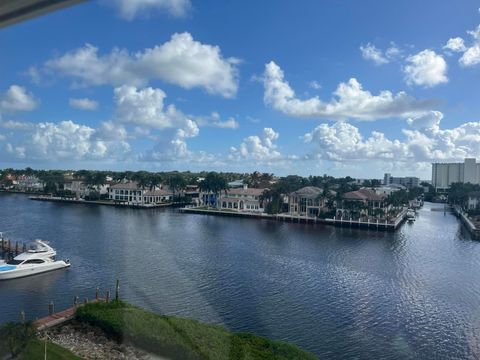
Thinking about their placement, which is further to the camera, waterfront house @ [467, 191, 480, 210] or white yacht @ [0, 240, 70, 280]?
waterfront house @ [467, 191, 480, 210]

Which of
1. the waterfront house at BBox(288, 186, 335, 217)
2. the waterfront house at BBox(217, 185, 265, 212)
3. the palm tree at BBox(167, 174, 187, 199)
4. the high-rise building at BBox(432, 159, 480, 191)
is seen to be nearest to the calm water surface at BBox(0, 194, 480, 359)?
the high-rise building at BBox(432, 159, 480, 191)

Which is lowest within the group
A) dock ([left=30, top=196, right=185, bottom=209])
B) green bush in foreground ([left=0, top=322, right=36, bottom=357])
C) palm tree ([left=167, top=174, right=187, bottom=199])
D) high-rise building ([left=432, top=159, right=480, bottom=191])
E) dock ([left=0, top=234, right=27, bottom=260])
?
dock ([left=0, top=234, right=27, bottom=260])

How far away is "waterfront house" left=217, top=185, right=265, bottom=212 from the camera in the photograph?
22891 millimetres

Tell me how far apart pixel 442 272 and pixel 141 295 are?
7.21 metres

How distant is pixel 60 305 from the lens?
20.0ft

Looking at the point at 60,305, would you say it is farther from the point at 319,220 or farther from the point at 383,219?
the point at 383,219

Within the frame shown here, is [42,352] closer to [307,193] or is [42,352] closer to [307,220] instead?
[307,220]

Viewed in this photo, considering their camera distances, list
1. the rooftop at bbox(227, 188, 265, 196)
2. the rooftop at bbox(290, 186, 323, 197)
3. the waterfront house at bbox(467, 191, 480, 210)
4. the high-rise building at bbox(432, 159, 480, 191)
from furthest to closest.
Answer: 1. the waterfront house at bbox(467, 191, 480, 210)
2. the rooftop at bbox(227, 188, 265, 196)
3. the rooftop at bbox(290, 186, 323, 197)
4. the high-rise building at bbox(432, 159, 480, 191)

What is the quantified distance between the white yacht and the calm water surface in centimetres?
21

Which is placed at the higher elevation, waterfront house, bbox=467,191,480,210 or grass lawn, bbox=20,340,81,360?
waterfront house, bbox=467,191,480,210

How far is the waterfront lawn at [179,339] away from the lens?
3641 mm

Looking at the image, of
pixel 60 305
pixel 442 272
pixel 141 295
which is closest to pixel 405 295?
pixel 442 272

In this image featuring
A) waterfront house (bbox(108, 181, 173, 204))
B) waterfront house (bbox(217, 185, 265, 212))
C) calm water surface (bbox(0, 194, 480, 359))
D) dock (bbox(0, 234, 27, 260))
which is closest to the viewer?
calm water surface (bbox(0, 194, 480, 359))

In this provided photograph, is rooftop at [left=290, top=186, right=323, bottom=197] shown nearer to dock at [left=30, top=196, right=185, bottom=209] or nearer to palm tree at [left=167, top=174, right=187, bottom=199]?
dock at [left=30, top=196, right=185, bottom=209]
